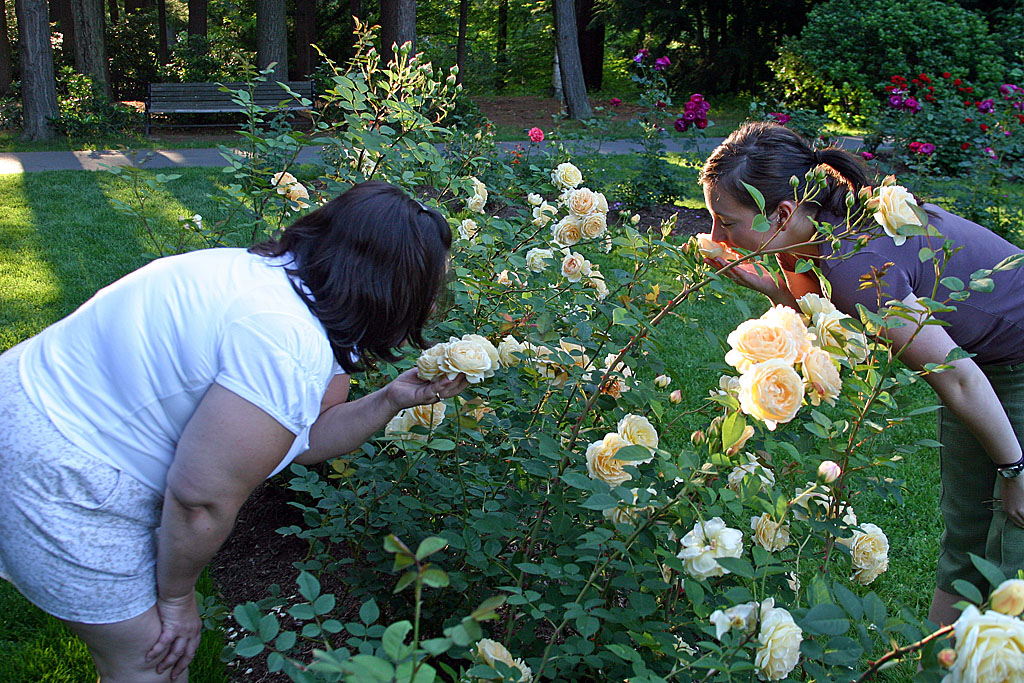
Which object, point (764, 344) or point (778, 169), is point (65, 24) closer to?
point (778, 169)

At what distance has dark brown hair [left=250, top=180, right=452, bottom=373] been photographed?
4.75 feet

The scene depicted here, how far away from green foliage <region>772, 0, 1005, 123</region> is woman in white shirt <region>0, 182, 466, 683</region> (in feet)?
39.8

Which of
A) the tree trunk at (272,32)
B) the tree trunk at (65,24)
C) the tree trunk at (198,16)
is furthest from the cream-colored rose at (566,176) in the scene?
the tree trunk at (198,16)

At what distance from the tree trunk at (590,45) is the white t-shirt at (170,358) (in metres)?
19.2

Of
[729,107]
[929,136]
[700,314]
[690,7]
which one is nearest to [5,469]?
[700,314]

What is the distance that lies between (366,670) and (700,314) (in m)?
4.44

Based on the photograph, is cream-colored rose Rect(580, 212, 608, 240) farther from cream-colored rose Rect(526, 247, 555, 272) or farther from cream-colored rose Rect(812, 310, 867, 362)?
cream-colored rose Rect(812, 310, 867, 362)

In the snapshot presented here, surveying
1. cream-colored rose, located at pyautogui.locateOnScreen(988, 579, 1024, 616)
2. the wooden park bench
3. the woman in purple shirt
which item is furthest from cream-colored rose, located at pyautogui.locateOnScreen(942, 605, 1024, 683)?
the wooden park bench

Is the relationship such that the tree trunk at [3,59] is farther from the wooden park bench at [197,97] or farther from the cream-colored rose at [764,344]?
the cream-colored rose at [764,344]

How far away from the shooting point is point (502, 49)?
24.1 meters

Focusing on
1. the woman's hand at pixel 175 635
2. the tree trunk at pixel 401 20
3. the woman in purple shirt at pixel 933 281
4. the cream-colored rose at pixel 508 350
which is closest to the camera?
the woman's hand at pixel 175 635

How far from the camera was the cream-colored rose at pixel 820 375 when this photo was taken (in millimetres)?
1176

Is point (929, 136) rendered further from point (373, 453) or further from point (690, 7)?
point (690, 7)

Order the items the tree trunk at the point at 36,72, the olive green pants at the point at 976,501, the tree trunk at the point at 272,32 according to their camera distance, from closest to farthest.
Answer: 1. the olive green pants at the point at 976,501
2. the tree trunk at the point at 36,72
3. the tree trunk at the point at 272,32
